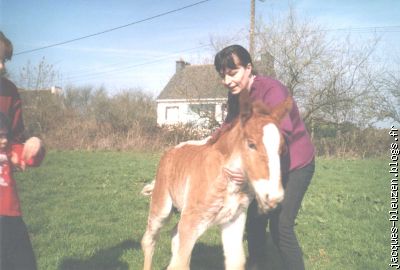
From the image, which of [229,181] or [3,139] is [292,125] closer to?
[229,181]

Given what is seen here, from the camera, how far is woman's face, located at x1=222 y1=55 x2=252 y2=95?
381 centimetres

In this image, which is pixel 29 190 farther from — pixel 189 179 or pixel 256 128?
→ pixel 256 128

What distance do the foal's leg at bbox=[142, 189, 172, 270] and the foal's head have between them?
144cm

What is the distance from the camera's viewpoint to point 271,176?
9.49ft

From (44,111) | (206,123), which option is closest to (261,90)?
(44,111)

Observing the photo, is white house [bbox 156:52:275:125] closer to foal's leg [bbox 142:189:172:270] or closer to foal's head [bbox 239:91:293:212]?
foal's leg [bbox 142:189:172:270]

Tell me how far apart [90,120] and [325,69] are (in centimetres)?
1334

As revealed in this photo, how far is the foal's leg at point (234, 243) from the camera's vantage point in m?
3.87

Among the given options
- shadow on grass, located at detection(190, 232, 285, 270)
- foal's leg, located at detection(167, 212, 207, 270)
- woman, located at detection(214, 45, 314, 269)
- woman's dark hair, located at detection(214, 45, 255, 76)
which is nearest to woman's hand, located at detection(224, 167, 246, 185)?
woman, located at detection(214, 45, 314, 269)

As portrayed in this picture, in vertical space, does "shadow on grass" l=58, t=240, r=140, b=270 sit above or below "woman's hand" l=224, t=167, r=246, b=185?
below

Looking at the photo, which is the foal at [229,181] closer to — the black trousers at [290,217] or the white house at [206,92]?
the black trousers at [290,217]

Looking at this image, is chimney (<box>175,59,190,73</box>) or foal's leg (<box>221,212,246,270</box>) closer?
foal's leg (<box>221,212,246,270</box>)

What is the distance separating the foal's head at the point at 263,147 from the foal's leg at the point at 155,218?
4.74 feet

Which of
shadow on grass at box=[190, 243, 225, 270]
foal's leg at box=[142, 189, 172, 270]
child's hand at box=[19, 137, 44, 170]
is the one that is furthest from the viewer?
shadow on grass at box=[190, 243, 225, 270]
